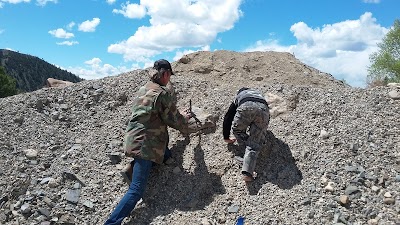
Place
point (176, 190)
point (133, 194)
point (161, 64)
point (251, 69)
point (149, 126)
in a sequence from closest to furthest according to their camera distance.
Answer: point (133, 194) < point (149, 126) < point (161, 64) < point (176, 190) < point (251, 69)

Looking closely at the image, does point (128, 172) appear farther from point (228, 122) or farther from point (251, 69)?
point (251, 69)

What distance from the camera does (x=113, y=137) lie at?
20.0ft

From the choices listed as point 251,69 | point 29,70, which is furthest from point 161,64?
point 29,70

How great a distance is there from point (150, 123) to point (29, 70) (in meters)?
62.4

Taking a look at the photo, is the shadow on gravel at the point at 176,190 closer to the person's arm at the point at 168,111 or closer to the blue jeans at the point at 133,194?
the blue jeans at the point at 133,194

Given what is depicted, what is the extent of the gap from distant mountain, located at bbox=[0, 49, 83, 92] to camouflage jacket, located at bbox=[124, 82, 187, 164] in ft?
178

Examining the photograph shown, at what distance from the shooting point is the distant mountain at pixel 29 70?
57.4 meters

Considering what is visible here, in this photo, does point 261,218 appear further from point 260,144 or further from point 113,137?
point 113,137

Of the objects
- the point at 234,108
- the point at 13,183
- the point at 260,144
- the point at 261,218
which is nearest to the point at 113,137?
the point at 13,183

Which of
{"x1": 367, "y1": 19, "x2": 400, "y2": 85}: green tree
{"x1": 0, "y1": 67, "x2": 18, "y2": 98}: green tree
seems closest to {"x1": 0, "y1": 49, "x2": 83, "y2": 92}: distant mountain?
{"x1": 0, "y1": 67, "x2": 18, "y2": 98}: green tree

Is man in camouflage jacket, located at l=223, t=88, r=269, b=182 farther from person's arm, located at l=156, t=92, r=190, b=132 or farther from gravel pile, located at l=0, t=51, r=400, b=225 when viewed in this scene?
person's arm, located at l=156, t=92, r=190, b=132

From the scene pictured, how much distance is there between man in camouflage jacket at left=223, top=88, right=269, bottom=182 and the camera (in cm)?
488

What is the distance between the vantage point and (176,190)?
16.8 ft

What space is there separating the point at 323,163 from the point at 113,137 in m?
3.02
